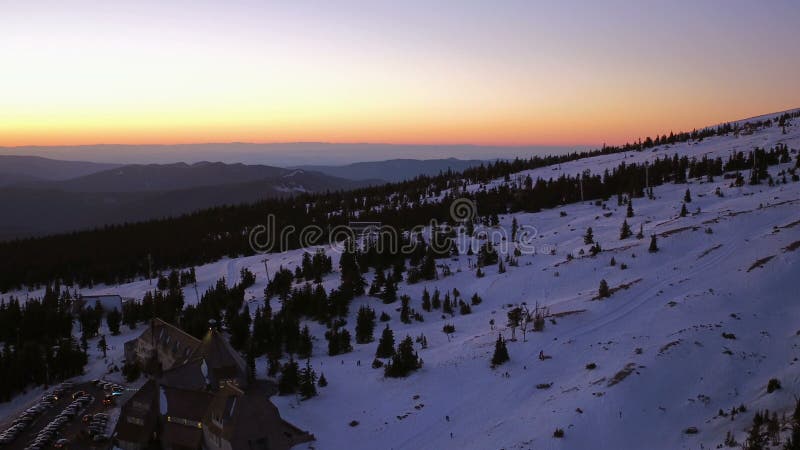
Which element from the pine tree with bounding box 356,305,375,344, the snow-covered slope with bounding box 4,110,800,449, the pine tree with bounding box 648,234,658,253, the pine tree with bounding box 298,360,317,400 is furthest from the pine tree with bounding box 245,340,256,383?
the pine tree with bounding box 648,234,658,253

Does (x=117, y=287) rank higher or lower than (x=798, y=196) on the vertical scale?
lower

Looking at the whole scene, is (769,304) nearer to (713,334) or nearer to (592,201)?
(713,334)

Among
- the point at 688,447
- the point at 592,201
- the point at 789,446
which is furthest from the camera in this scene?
the point at 592,201

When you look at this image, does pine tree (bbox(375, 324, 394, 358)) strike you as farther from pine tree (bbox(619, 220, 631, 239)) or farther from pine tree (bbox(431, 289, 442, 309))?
pine tree (bbox(619, 220, 631, 239))

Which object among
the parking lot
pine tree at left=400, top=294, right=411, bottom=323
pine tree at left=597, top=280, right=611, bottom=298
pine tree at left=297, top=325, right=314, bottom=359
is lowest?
→ the parking lot

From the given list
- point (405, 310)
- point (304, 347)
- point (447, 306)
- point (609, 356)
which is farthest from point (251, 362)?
point (609, 356)

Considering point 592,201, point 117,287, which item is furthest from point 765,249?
point 117,287
